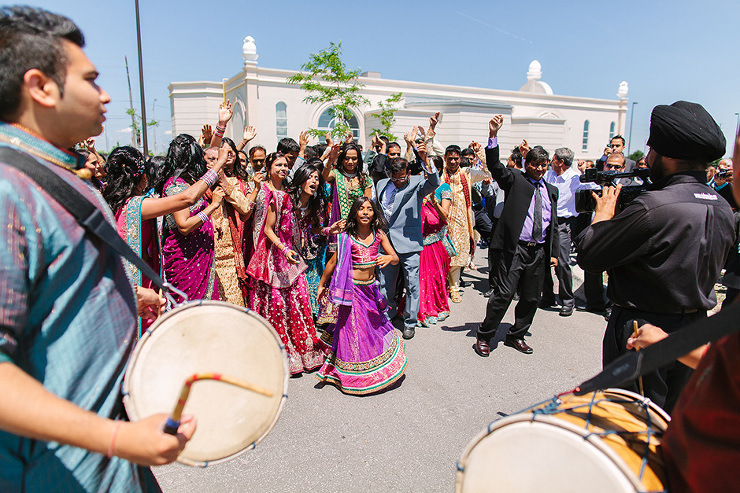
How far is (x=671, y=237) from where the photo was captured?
2064 mm

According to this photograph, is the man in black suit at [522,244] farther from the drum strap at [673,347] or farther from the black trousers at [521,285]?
the drum strap at [673,347]

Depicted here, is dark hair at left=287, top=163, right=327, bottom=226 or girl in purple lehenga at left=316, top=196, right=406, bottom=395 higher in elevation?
dark hair at left=287, top=163, right=327, bottom=226

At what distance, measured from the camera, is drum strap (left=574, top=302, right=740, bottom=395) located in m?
0.91

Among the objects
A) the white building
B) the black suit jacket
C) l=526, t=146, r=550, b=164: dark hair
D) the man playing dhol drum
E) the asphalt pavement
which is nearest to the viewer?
the man playing dhol drum

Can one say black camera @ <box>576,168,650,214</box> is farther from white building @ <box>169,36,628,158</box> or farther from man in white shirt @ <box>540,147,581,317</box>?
white building @ <box>169,36,628,158</box>

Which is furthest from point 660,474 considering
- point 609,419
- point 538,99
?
point 538,99

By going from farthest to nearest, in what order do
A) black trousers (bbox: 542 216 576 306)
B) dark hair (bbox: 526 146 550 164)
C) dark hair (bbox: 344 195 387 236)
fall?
black trousers (bbox: 542 216 576 306) < dark hair (bbox: 526 146 550 164) < dark hair (bbox: 344 195 387 236)

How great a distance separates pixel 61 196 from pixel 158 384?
523mm

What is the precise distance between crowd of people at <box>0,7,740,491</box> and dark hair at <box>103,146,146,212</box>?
0.6 inches

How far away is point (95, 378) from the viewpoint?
1075 millimetres

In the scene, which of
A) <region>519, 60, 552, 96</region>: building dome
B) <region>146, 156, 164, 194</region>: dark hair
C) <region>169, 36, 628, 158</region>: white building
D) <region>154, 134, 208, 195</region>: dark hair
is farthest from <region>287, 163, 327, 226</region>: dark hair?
<region>519, 60, 552, 96</region>: building dome

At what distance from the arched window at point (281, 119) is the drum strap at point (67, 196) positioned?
25.4 m

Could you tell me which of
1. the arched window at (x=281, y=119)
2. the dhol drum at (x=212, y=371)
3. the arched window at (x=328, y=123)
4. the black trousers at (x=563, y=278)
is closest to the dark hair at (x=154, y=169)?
the dhol drum at (x=212, y=371)

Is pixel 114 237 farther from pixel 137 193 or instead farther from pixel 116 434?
pixel 137 193
